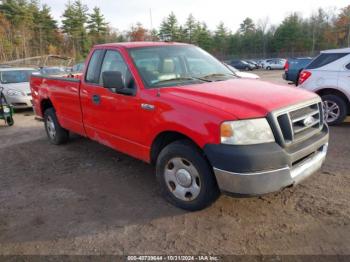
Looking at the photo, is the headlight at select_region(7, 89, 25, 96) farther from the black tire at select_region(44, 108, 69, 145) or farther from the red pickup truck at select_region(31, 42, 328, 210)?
the red pickup truck at select_region(31, 42, 328, 210)

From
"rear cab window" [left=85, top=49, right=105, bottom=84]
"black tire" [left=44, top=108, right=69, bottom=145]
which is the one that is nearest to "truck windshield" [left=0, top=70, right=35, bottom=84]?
"black tire" [left=44, top=108, right=69, bottom=145]

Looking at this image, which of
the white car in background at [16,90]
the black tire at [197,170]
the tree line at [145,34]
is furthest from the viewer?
the tree line at [145,34]

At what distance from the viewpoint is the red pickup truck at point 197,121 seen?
3.03 m

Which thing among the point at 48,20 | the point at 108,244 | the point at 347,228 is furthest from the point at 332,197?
the point at 48,20

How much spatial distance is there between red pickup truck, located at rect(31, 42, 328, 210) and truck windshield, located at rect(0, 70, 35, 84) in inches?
299

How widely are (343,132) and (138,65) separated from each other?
16.1ft

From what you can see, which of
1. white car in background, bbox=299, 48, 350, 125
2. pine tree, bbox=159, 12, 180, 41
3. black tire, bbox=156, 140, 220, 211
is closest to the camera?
black tire, bbox=156, 140, 220, 211

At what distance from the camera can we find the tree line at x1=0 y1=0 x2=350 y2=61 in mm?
56531

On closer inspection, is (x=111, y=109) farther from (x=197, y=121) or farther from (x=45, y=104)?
(x=45, y=104)

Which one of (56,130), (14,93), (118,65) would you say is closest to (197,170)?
(118,65)

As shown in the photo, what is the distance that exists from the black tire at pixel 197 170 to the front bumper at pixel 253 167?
0.18 meters

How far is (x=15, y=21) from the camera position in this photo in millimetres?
56844

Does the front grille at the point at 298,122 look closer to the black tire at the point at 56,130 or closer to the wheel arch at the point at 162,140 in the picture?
the wheel arch at the point at 162,140

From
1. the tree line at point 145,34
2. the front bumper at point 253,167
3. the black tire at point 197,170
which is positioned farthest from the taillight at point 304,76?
the tree line at point 145,34
